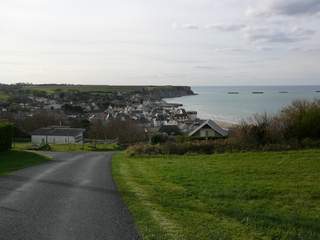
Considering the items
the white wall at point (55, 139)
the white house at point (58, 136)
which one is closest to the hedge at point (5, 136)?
the white house at point (58, 136)

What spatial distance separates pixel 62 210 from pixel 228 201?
360cm

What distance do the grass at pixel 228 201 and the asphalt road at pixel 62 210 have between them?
401mm

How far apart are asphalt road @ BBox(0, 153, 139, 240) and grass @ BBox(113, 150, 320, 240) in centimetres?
40

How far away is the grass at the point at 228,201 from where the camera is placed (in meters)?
7.59

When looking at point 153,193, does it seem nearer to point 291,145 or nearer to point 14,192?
point 14,192

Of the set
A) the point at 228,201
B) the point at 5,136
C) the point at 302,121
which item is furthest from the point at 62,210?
the point at 5,136

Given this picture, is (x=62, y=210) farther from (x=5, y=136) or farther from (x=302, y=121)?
(x=5, y=136)

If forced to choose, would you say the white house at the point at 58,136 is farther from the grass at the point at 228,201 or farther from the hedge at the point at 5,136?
the grass at the point at 228,201

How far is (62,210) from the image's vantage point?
9742 millimetres

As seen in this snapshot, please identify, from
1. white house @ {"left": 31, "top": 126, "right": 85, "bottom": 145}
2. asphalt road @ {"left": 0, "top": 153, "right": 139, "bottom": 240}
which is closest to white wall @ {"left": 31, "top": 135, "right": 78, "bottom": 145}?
white house @ {"left": 31, "top": 126, "right": 85, "bottom": 145}

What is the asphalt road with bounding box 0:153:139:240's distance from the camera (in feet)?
25.4

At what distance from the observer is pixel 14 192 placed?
1227cm

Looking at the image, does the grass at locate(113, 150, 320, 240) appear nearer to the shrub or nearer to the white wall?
the shrub

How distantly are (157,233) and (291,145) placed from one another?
1719 centimetres
